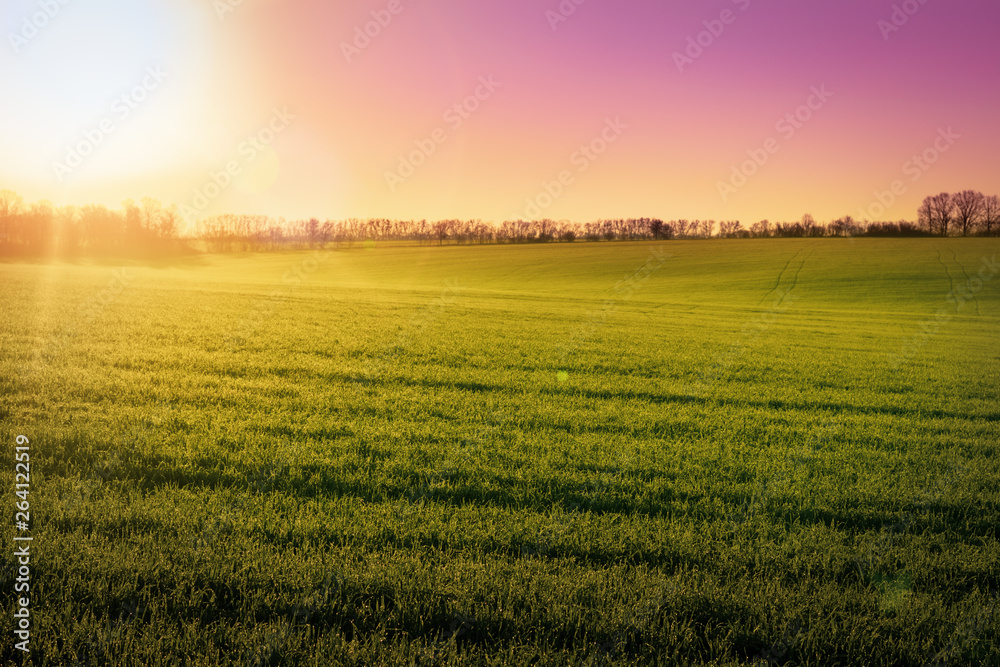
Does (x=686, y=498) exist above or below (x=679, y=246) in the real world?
below

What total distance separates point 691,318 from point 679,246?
223ft

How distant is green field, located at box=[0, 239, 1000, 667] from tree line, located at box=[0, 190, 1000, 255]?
99.1m

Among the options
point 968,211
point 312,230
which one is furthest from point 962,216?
point 312,230

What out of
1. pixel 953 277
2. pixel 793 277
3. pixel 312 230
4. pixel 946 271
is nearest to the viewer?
pixel 953 277

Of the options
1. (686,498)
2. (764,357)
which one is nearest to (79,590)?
(686,498)

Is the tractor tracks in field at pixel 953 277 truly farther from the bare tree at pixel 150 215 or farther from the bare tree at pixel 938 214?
the bare tree at pixel 150 215

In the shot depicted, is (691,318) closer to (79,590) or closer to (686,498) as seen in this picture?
(686,498)

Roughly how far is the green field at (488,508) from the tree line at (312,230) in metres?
99.1

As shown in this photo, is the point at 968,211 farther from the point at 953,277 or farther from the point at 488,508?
the point at 488,508

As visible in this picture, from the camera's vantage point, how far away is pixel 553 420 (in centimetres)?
940

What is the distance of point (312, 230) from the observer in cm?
14175

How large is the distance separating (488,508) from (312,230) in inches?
5775

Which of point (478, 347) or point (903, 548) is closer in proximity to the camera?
point (903, 548)

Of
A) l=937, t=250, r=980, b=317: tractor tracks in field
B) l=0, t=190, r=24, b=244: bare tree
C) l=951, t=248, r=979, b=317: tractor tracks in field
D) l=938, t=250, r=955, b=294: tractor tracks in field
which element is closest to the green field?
l=951, t=248, r=979, b=317: tractor tracks in field
